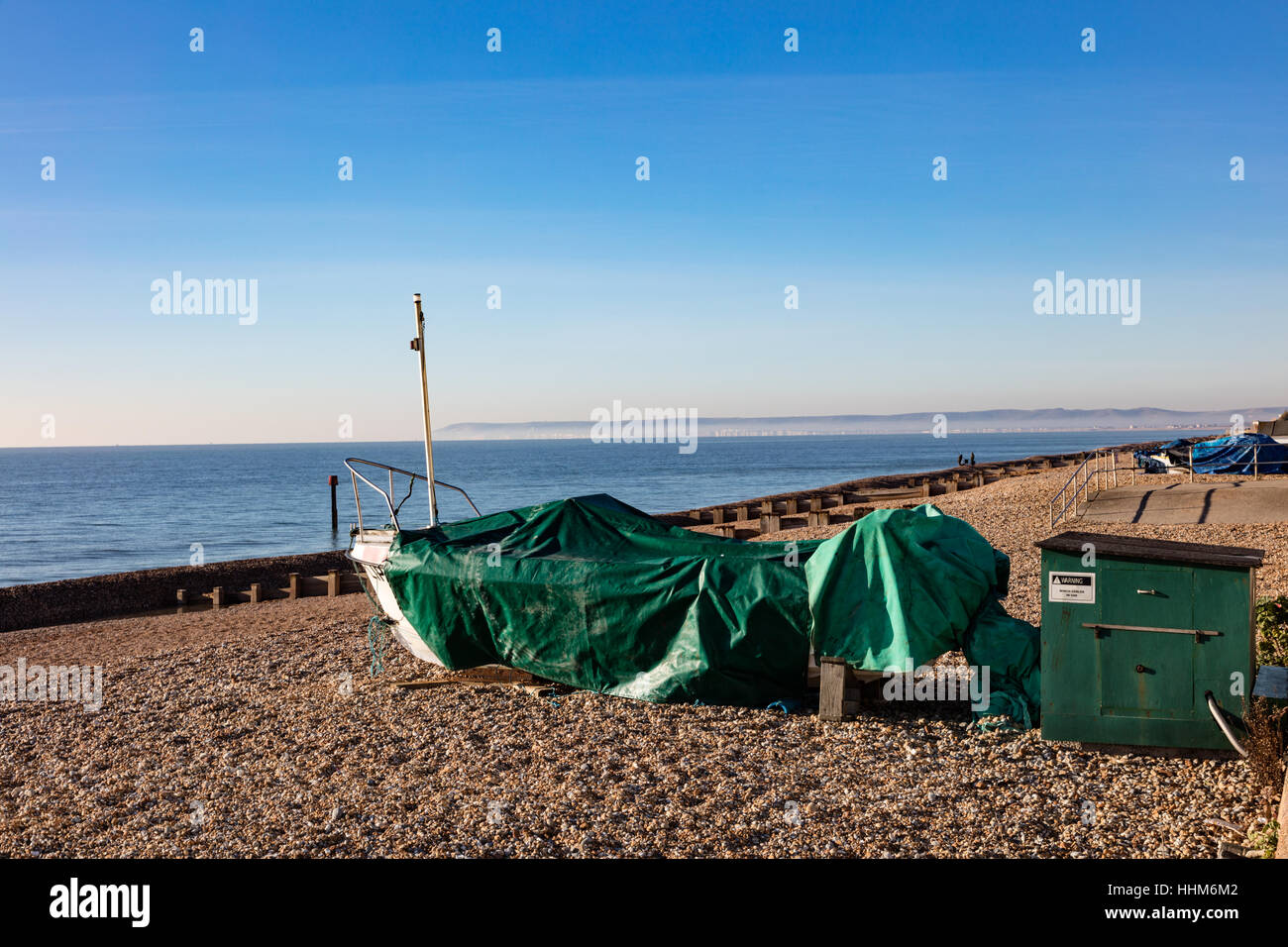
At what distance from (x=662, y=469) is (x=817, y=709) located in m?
107

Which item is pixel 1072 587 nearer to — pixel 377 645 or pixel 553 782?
pixel 553 782

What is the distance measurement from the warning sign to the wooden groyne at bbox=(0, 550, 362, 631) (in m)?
17.6

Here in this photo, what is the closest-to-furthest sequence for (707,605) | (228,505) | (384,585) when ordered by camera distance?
1. (707,605)
2. (384,585)
3. (228,505)

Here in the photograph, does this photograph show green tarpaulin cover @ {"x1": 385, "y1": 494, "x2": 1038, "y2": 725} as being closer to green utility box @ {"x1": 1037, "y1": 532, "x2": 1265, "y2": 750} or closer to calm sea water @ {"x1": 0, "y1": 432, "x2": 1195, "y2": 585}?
green utility box @ {"x1": 1037, "y1": 532, "x2": 1265, "y2": 750}

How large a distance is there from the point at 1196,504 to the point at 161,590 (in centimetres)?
2556

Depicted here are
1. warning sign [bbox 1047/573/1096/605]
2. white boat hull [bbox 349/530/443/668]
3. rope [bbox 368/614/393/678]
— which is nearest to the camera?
warning sign [bbox 1047/573/1096/605]

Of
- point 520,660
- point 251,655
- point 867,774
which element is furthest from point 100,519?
point 867,774

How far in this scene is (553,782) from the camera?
7.49 m

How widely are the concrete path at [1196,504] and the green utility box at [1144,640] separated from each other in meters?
15.3

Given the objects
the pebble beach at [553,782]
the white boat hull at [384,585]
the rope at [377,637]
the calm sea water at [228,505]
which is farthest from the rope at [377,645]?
the calm sea water at [228,505]

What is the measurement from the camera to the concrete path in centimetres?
2109

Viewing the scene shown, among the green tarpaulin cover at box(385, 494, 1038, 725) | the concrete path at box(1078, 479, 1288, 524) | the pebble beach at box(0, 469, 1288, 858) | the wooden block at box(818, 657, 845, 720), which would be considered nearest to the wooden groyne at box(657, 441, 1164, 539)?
the concrete path at box(1078, 479, 1288, 524)

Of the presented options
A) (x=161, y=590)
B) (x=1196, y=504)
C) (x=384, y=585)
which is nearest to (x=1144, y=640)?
(x=384, y=585)

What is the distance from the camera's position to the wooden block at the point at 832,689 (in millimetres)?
8688
